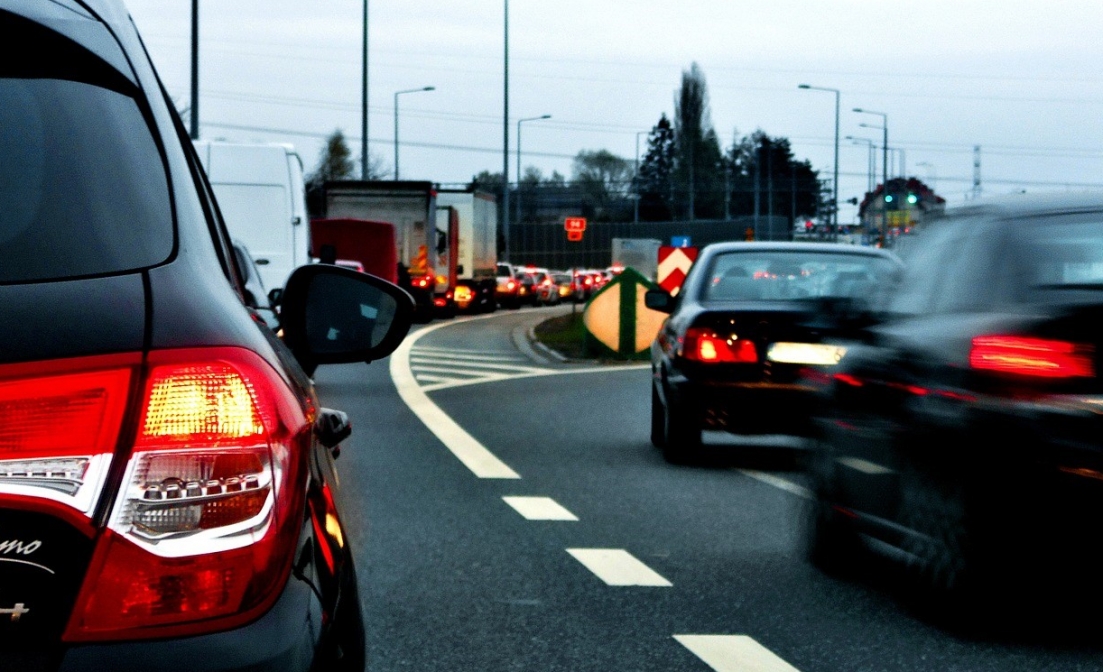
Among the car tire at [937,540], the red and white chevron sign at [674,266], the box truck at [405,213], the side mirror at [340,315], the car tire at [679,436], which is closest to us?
the side mirror at [340,315]

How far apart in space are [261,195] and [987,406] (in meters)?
17.3

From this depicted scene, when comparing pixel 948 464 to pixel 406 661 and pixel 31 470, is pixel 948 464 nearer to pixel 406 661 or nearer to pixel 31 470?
pixel 406 661

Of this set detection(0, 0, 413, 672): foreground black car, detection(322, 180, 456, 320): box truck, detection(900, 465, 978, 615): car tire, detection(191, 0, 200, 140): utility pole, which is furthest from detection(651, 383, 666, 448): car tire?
detection(322, 180, 456, 320): box truck

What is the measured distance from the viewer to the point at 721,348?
10922 mm

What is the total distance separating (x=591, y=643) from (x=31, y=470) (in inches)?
152

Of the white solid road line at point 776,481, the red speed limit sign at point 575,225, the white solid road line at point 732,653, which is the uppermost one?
the red speed limit sign at point 575,225

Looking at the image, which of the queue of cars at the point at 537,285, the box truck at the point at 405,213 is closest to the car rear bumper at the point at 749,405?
the box truck at the point at 405,213

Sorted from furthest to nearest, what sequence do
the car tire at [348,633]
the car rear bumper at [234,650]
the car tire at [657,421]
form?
the car tire at [657,421]
the car tire at [348,633]
the car rear bumper at [234,650]

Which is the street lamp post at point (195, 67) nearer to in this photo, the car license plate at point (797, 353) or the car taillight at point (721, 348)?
the car taillight at point (721, 348)

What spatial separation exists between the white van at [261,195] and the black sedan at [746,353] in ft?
36.7

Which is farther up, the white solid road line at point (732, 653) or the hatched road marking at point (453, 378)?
the white solid road line at point (732, 653)

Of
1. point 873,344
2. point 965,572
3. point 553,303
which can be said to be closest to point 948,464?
point 965,572

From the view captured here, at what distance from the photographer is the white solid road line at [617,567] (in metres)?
6.99

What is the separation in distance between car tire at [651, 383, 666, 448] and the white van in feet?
33.3
